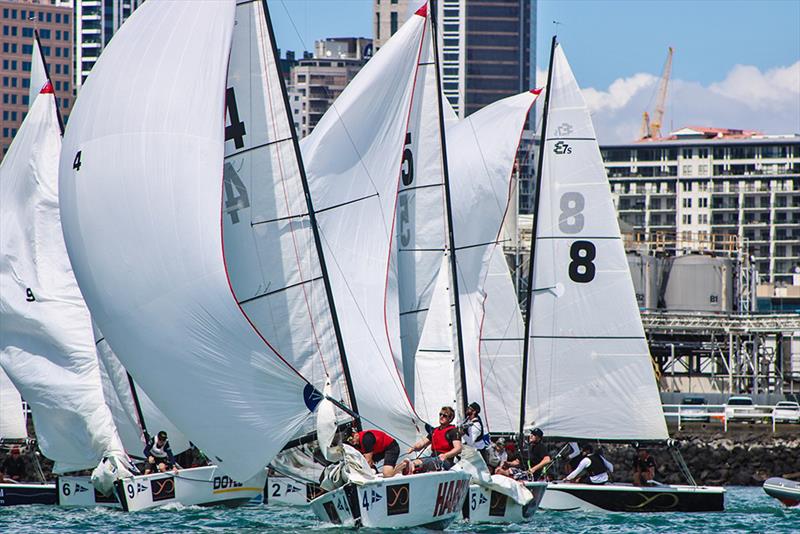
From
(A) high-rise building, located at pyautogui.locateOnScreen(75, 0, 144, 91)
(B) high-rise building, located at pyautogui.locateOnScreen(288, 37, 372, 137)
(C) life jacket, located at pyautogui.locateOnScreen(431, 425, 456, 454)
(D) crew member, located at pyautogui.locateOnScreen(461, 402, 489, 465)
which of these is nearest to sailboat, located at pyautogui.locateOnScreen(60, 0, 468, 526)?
(C) life jacket, located at pyautogui.locateOnScreen(431, 425, 456, 454)

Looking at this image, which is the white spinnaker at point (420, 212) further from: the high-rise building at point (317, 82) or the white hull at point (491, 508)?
the high-rise building at point (317, 82)

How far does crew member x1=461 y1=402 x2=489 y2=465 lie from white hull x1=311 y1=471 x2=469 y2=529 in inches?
95.8

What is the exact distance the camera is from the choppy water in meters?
22.7

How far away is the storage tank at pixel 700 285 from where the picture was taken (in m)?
73.6

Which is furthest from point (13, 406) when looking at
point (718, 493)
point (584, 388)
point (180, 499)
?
point (718, 493)

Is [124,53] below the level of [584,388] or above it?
above

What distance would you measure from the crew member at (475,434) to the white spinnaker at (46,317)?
23.9 ft

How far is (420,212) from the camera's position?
2692cm

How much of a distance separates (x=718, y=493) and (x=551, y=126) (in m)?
7.69

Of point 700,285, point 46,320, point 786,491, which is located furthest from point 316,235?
point 700,285

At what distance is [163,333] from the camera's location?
64.9 feet

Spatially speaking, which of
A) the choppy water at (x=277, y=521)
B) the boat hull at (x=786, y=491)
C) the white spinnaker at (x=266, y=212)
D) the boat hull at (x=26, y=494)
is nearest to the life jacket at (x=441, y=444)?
the choppy water at (x=277, y=521)

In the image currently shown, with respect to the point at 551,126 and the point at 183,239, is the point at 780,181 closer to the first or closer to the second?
the point at 551,126

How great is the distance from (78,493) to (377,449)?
9.36 m
